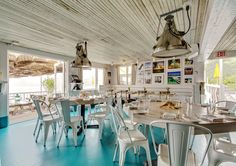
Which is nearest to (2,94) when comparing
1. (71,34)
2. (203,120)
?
(71,34)

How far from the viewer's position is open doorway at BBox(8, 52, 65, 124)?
6.72 metres

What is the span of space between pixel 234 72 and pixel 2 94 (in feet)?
29.7

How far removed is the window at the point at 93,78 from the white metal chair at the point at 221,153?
22.9 ft

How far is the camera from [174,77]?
24.0 feet

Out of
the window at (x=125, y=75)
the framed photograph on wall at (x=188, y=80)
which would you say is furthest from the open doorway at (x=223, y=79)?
the window at (x=125, y=75)

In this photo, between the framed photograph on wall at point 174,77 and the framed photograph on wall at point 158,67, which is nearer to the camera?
the framed photograph on wall at point 174,77

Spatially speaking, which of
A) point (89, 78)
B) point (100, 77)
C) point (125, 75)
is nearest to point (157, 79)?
point (125, 75)

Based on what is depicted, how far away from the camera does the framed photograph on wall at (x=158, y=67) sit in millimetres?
7680

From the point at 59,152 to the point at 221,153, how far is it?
2418mm

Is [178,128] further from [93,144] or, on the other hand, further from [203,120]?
[93,144]

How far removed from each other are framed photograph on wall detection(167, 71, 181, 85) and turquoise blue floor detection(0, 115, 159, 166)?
473 cm

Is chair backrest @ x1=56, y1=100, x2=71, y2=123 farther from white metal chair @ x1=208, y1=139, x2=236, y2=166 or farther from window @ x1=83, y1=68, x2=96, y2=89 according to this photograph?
window @ x1=83, y1=68, x2=96, y2=89

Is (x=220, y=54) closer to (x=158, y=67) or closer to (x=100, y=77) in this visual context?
(x=158, y=67)

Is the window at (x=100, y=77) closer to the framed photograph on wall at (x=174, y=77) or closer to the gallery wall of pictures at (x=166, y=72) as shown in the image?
the gallery wall of pictures at (x=166, y=72)
